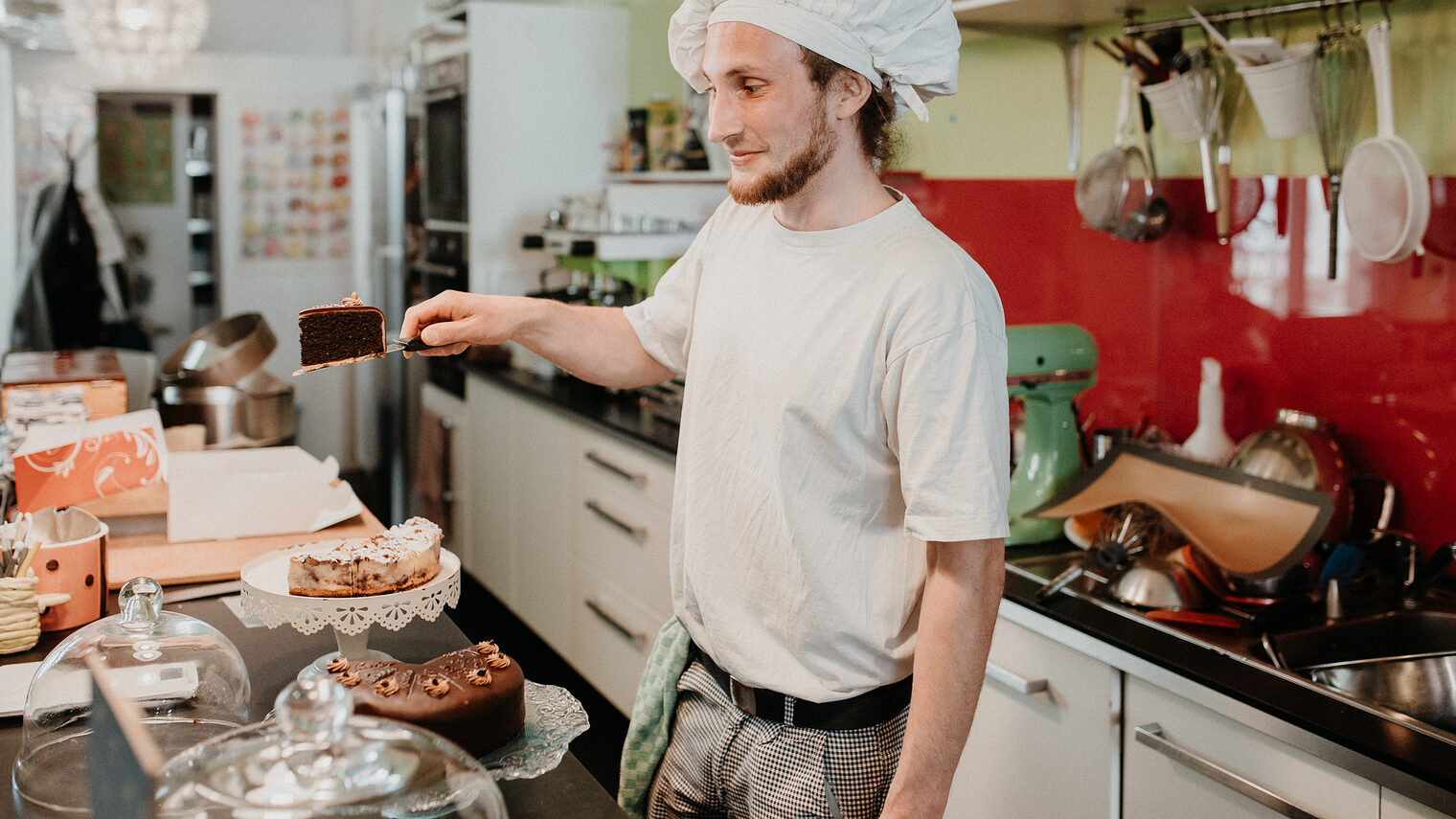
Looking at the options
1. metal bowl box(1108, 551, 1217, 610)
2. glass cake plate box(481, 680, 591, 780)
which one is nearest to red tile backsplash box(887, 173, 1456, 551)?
metal bowl box(1108, 551, 1217, 610)

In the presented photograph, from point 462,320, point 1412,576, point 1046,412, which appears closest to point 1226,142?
point 1046,412

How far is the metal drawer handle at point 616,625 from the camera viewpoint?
3119 mm

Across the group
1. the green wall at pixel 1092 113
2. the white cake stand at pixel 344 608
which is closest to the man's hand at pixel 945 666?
the white cake stand at pixel 344 608

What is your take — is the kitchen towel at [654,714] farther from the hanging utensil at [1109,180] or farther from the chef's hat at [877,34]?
the hanging utensil at [1109,180]

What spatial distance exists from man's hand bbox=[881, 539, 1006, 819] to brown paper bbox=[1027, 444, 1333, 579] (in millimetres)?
647

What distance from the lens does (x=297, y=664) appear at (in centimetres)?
148

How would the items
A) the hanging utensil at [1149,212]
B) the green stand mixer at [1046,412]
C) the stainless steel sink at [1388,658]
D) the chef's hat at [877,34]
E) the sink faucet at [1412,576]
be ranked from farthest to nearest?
the hanging utensil at [1149,212] < the green stand mixer at [1046,412] < the sink faucet at [1412,576] < the stainless steel sink at [1388,658] < the chef's hat at [877,34]

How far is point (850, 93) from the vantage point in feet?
4.67

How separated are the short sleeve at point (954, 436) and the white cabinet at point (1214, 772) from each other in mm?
536

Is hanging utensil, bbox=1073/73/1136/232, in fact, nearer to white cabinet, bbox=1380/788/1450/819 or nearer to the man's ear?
the man's ear

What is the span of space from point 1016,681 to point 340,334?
3.73 ft

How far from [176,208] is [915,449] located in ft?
19.2

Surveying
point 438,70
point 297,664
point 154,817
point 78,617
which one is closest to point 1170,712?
point 297,664

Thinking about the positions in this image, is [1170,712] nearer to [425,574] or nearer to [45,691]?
[425,574]
